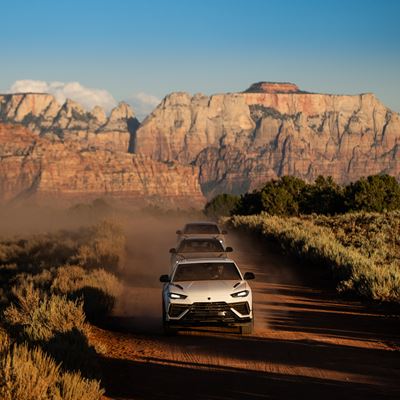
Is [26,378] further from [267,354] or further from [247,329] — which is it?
[247,329]

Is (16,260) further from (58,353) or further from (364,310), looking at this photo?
(58,353)

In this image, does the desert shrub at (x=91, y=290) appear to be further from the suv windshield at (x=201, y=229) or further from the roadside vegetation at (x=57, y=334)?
the suv windshield at (x=201, y=229)

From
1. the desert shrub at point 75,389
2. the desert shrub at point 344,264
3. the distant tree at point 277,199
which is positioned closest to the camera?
the desert shrub at point 75,389

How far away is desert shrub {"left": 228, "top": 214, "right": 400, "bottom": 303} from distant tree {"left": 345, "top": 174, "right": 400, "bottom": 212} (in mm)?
15984

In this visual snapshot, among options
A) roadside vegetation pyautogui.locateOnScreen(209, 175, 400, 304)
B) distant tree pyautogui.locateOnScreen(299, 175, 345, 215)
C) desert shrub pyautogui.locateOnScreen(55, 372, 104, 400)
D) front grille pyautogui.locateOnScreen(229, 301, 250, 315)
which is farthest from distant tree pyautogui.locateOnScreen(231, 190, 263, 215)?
desert shrub pyautogui.locateOnScreen(55, 372, 104, 400)

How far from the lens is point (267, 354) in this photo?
11805 mm

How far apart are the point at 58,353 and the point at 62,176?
630 ft

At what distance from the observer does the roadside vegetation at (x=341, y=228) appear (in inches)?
781

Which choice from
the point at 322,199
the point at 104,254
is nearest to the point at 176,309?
the point at 104,254

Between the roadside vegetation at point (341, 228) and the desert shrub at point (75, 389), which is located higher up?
the desert shrub at point (75, 389)

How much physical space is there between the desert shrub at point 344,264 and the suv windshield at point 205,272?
15.6ft

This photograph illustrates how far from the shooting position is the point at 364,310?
54.3ft

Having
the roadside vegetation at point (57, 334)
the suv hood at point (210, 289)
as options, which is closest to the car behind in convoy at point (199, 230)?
the roadside vegetation at point (57, 334)

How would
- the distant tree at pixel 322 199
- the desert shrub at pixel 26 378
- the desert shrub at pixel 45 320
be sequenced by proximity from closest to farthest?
the desert shrub at pixel 26 378 → the desert shrub at pixel 45 320 → the distant tree at pixel 322 199
